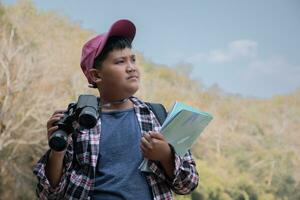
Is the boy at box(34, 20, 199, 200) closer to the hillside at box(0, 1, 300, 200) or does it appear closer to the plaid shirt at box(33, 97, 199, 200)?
the plaid shirt at box(33, 97, 199, 200)

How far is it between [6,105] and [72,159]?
18.6 feet

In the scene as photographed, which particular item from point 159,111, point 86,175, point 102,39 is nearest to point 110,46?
point 102,39

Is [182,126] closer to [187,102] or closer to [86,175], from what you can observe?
[86,175]

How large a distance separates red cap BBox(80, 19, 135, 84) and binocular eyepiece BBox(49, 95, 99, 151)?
0.49ft

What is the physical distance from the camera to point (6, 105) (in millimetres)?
6230

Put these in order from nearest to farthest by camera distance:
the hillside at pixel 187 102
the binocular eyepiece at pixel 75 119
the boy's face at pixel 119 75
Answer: the binocular eyepiece at pixel 75 119 → the boy's face at pixel 119 75 → the hillside at pixel 187 102

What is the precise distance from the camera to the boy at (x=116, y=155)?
32.1 inches

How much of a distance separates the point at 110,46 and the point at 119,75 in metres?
0.07

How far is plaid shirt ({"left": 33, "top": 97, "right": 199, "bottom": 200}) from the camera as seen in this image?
824mm

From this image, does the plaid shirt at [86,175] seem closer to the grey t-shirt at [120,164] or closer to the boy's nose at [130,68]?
the grey t-shirt at [120,164]

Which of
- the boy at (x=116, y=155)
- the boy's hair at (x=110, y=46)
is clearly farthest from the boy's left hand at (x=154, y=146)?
the boy's hair at (x=110, y=46)

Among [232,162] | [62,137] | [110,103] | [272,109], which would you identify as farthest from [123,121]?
[232,162]

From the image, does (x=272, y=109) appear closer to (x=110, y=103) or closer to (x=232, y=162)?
(x=232, y=162)

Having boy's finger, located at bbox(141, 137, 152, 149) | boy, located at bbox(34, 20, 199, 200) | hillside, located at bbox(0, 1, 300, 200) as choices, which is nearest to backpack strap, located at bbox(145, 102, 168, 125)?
boy, located at bbox(34, 20, 199, 200)
